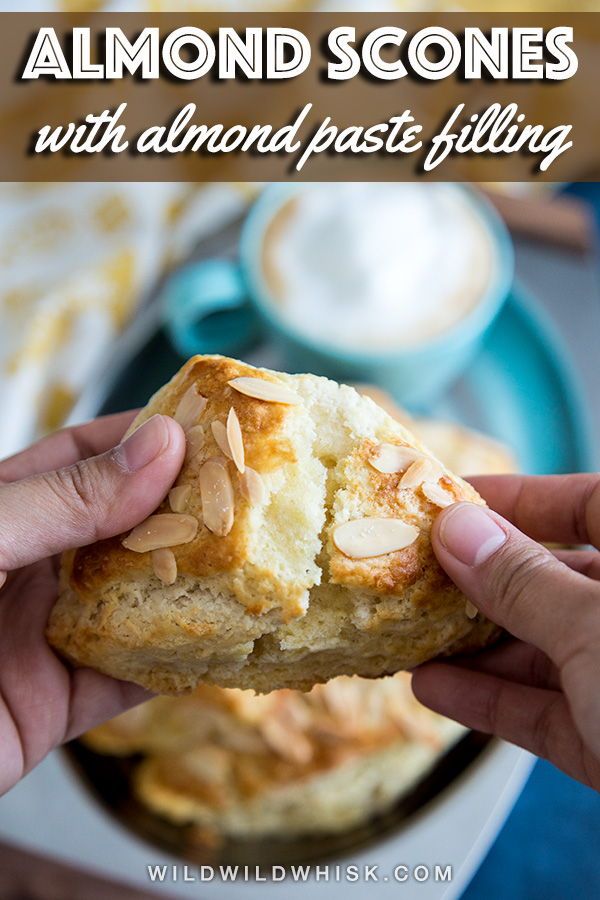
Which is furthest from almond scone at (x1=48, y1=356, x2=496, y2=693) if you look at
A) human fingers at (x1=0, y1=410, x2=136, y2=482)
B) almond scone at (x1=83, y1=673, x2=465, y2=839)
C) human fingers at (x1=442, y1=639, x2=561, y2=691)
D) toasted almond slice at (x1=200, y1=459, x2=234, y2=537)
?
almond scone at (x1=83, y1=673, x2=465, y2=839)

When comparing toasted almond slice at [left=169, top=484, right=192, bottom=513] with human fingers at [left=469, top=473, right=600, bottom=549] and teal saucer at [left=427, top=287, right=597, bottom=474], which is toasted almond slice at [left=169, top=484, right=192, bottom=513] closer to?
human fingers at [left=469, top=473, right=600, bottom=549]

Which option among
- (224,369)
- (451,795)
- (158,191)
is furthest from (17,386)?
(451,795)

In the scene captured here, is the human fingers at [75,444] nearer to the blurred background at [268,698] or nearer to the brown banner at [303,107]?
the blurred background at [268,698]

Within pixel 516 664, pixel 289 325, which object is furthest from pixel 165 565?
pixel 289 325

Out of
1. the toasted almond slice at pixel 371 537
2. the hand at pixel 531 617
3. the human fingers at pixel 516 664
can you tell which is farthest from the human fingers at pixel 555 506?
the toasted almond slice at pixel 371 537

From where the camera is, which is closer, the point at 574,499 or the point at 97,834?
the point at 574,499

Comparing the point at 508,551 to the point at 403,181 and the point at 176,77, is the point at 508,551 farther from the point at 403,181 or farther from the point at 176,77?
the point at 176,77
